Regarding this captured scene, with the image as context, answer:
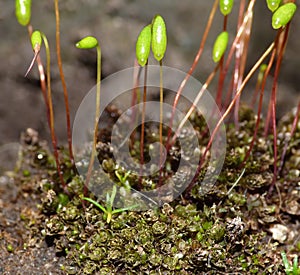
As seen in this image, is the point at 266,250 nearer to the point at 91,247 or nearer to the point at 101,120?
the point at 91,247

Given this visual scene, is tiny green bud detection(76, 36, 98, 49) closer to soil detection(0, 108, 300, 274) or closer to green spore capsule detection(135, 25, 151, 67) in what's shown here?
green spore capsule detection(135, 25, 151, 67)

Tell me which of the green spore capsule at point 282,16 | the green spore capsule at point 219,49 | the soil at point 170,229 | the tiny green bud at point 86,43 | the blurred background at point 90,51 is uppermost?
the green spore capsule at point 282,16

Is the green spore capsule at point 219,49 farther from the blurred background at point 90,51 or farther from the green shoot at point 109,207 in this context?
the blurred background at point 90,51

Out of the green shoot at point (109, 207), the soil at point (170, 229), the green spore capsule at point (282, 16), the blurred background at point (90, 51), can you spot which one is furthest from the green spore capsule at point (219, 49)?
the blurred background at point (90, 51)

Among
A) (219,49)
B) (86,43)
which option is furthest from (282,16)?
(86,43)

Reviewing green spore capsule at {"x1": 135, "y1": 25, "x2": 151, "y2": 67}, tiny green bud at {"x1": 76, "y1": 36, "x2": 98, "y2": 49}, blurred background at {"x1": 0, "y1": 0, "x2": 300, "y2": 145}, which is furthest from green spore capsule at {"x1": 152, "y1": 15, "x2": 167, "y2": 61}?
blurred background at {"x1": 0, "y1": 0, "x2": 300, "y2": 145}
